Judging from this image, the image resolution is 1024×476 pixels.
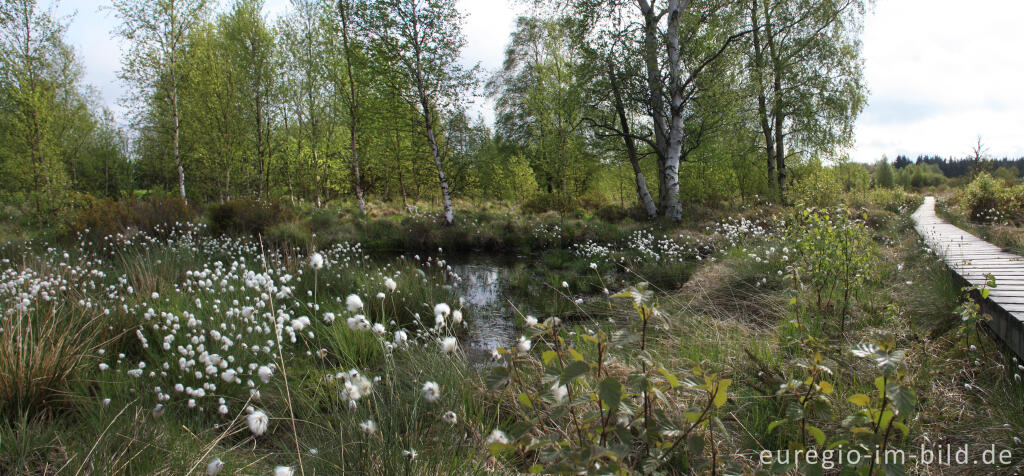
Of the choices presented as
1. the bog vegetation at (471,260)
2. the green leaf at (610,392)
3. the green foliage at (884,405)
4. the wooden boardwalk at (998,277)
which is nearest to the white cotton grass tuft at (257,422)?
the bog vegetation at (471,260)

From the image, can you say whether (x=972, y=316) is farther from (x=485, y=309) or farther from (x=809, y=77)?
(x=809, y=77)

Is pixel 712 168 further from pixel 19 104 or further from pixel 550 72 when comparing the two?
pixel 19 104

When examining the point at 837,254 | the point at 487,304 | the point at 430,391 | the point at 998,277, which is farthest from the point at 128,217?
the point at 998,277

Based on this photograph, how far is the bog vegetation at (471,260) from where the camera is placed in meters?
1.93

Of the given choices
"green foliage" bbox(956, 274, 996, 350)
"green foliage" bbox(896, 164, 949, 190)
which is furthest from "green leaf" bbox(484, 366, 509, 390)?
"green foliage" bbox(896, 164, 949, 190)

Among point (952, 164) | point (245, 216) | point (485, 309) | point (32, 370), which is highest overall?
point (952, 164)

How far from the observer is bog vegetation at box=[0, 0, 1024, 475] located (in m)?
1.93

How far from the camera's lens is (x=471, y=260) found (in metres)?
12.1

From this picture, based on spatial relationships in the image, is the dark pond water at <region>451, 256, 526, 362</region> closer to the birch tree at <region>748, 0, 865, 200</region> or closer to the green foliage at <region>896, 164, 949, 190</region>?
the birch tree at <region>748, 0, 865, 200</region>

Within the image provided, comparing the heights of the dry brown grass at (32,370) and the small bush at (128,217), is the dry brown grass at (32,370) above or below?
below

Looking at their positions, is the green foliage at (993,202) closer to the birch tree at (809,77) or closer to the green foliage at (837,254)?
the birch tree at (809,77)

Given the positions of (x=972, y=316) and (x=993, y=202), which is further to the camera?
(x=993, y=202)

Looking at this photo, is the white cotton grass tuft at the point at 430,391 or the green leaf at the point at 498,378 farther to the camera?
the white cotton grass tuft at the point at 430,391

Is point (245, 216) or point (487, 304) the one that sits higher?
point (245, 216)
